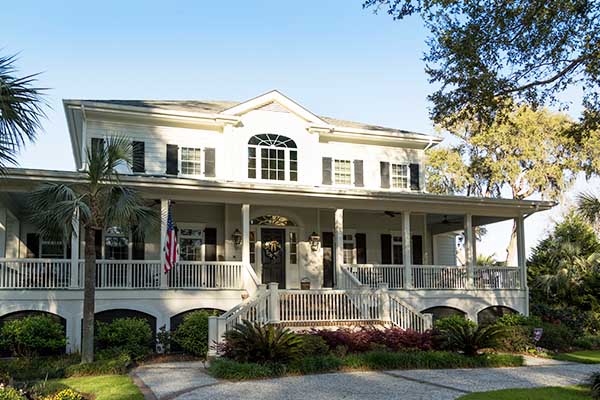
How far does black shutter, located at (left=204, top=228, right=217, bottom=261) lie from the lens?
67.8ft

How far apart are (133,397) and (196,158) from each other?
38.5ft

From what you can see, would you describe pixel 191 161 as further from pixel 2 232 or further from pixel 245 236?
pixel 2 232

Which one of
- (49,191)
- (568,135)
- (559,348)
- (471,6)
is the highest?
(471,6)

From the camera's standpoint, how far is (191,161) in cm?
2127

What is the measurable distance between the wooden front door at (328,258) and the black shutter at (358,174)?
213 centimetres

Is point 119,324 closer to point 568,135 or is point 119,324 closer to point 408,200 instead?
point 408,200

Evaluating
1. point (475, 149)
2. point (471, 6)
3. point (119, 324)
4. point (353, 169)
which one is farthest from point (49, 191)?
point (475, 149)

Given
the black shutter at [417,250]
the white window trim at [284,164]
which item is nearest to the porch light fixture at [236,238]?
the white window trim at [284,164]

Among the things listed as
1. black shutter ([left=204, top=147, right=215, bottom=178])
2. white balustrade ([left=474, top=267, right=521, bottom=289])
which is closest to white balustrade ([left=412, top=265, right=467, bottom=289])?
white balustrade ([left=474, top=267, right=521, bottom=289])

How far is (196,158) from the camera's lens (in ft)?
70.0

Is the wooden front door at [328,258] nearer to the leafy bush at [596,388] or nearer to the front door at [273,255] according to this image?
the front door at [273,255]

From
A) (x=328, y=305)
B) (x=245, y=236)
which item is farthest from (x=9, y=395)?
(x=245, y=236)

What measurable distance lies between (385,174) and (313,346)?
10.7 m

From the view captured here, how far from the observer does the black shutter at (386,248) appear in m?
23.3
